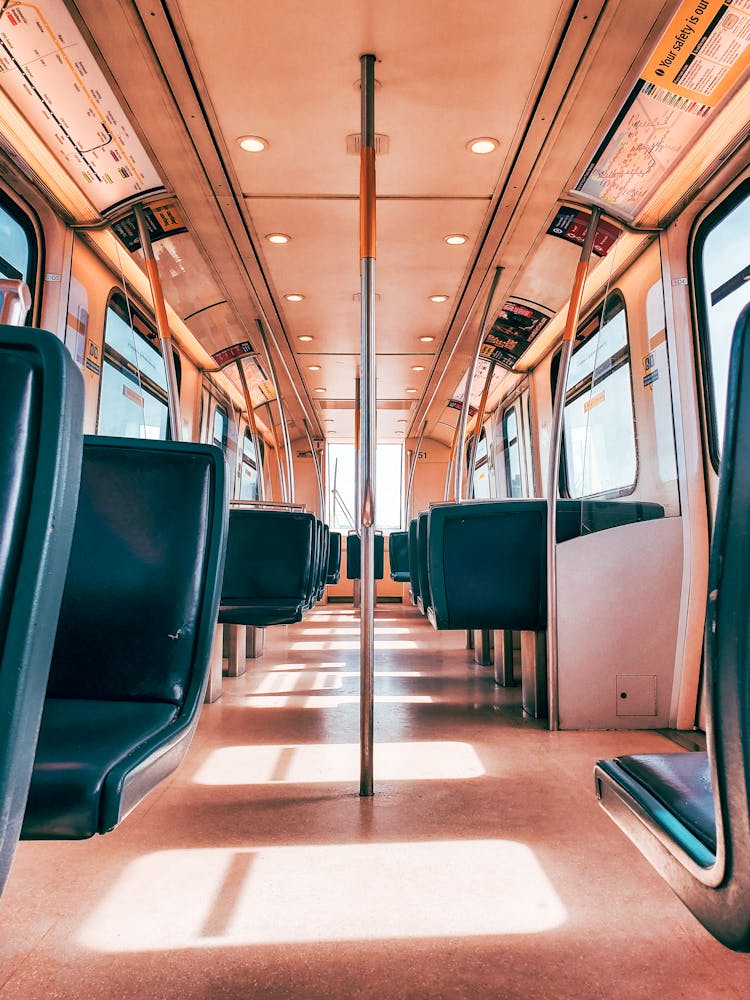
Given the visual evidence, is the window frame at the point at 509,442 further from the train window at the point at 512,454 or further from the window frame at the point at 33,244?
the window frame at the point at 33,244

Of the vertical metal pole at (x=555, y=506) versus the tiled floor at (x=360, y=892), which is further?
the vertical metal pole at (x=555, y=506)

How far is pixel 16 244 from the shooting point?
315cm

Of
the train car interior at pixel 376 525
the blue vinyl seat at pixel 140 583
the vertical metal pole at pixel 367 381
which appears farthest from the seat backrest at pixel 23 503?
the vertical metal pole at pixel 367 381

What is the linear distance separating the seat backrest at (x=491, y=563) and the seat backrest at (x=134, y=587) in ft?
6.49

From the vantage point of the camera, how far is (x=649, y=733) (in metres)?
2.95

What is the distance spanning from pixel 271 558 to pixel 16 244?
6.79 feet

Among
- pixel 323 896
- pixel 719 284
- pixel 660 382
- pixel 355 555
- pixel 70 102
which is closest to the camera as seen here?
pixel 323 896

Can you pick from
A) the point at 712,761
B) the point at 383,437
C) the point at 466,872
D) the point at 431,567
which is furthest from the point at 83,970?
the point at 383,437

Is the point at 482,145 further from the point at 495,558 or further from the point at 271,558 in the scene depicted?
the point at 271,558

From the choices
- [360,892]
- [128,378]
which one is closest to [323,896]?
[360,892]

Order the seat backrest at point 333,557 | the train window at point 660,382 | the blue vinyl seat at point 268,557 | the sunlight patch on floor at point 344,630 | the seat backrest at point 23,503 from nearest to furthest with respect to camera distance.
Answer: the seat backrest at point 23,503 → the train window at point 660,382 → the blue vinyl seat at point 268,557 → the sunlight patch on floor at point 344,630 → the seat backrest at point 333,557

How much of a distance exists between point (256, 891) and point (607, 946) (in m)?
0.74

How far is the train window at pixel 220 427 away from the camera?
251 inches

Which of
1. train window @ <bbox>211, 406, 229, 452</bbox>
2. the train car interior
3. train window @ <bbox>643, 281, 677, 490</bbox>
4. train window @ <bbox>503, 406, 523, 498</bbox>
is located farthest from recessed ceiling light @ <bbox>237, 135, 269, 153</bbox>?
train window @ <bbox>503, 406, 523, 498</bbox>
